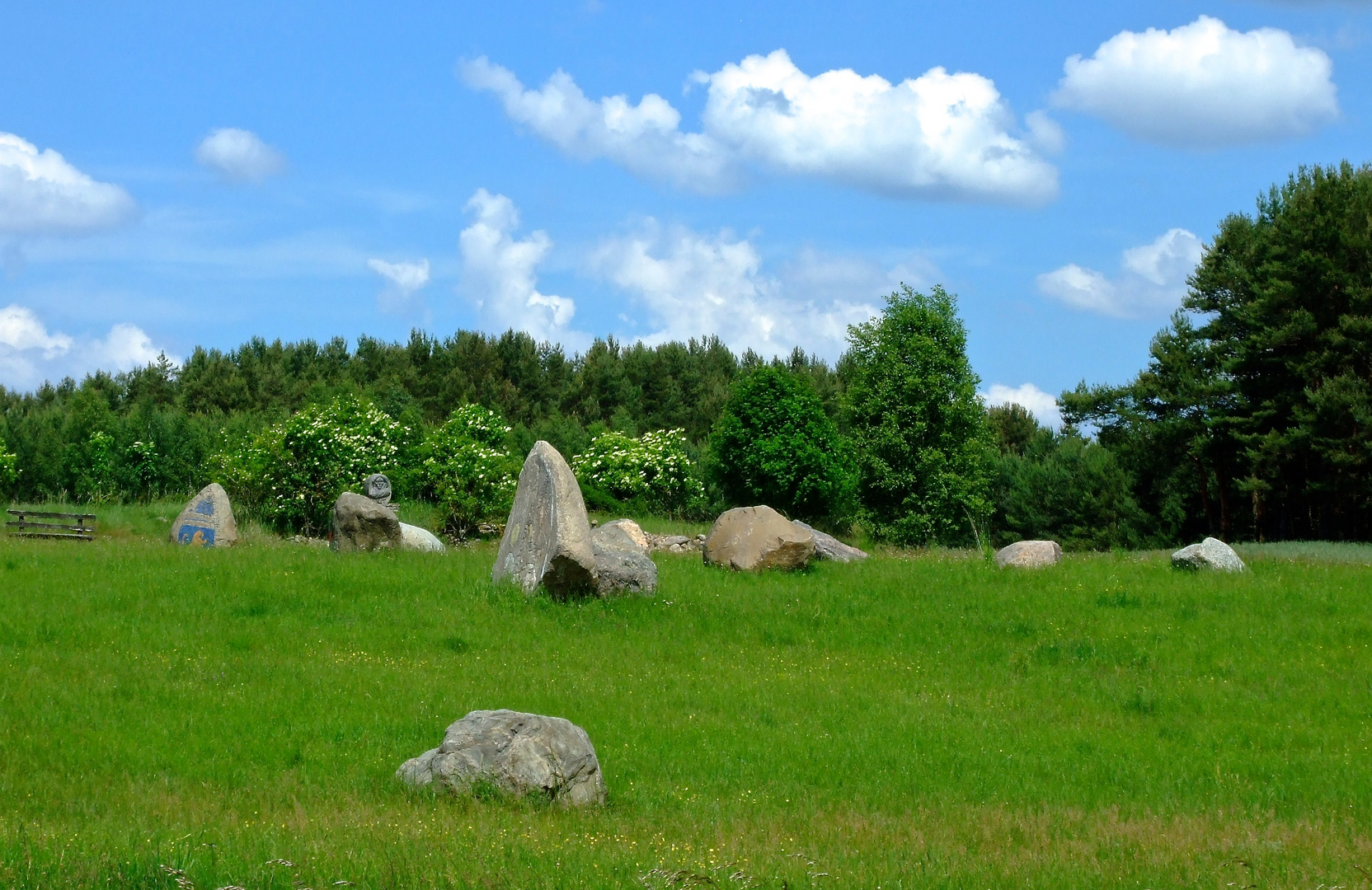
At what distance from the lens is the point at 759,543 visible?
21.9 metres

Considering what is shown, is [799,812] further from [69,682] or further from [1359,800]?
[69,682]

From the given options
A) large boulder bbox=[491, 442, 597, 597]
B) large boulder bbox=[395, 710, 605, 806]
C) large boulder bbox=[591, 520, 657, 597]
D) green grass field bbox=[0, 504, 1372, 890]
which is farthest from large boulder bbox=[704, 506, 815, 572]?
large boulder bbox=[395, 710, 605, 806]

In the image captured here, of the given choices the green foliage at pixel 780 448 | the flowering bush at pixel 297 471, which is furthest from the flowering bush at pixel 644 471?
the flowering bush at pixel 297 471

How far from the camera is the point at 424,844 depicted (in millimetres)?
7551

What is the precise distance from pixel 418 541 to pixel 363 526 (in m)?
1.70

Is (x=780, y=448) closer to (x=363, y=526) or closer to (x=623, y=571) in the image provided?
(x=363, y=526)

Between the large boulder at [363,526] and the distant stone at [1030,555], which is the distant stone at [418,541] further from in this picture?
the distant stone at [1030,555]

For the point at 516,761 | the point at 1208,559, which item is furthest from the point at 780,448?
the point at 516,761

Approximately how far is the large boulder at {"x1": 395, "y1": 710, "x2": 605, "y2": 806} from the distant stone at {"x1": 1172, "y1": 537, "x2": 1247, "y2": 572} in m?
16.2

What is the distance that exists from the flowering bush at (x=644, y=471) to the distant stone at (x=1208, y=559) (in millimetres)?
21834

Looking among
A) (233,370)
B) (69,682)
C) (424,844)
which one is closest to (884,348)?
(69,682)

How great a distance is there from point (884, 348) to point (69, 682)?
Answer: 3379 cm

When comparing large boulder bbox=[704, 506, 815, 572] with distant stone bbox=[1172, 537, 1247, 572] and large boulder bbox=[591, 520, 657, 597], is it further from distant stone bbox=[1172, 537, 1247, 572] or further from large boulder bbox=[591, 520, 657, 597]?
distant stone bbox=[1172, 537, 1247, 572]

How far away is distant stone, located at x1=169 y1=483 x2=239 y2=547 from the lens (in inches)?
985
